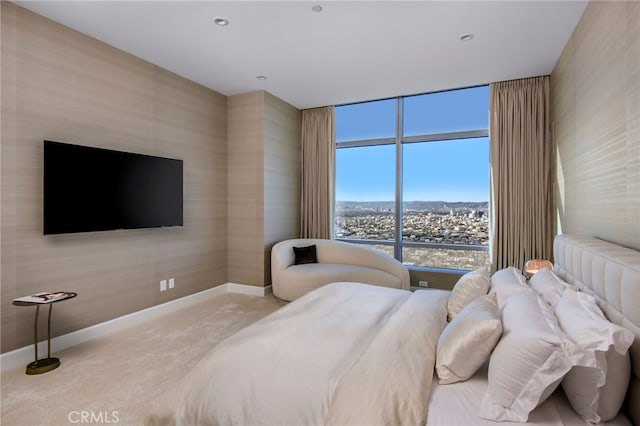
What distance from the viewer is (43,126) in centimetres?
263

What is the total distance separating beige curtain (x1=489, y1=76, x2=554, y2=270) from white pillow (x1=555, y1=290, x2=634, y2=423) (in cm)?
305

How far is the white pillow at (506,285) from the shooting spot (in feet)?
5.94

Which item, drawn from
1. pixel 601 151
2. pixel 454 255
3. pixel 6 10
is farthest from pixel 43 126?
pixel 454 255

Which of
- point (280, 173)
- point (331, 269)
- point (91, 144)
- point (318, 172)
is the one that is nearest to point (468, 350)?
point (331, 269)

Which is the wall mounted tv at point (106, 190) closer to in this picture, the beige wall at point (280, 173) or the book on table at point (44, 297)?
the book on table at point (44, 297)

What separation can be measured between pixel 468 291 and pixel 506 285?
0.81 feet

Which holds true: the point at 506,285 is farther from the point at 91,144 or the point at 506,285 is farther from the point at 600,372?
the point at 91,144

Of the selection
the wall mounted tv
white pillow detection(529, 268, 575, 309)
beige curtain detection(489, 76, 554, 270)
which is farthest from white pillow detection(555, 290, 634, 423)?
the wall mounted tv

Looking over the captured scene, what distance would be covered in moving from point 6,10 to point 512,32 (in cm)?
422

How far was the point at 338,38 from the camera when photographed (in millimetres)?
2965

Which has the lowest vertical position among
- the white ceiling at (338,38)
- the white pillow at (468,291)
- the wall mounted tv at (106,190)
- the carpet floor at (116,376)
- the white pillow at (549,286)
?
the carpet floor at (116,376)

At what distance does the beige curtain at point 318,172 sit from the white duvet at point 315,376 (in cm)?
323

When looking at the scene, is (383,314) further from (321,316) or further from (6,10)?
(6,10)

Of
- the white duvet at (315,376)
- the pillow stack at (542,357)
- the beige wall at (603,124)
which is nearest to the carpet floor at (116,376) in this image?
the white duvet at (315,376)
